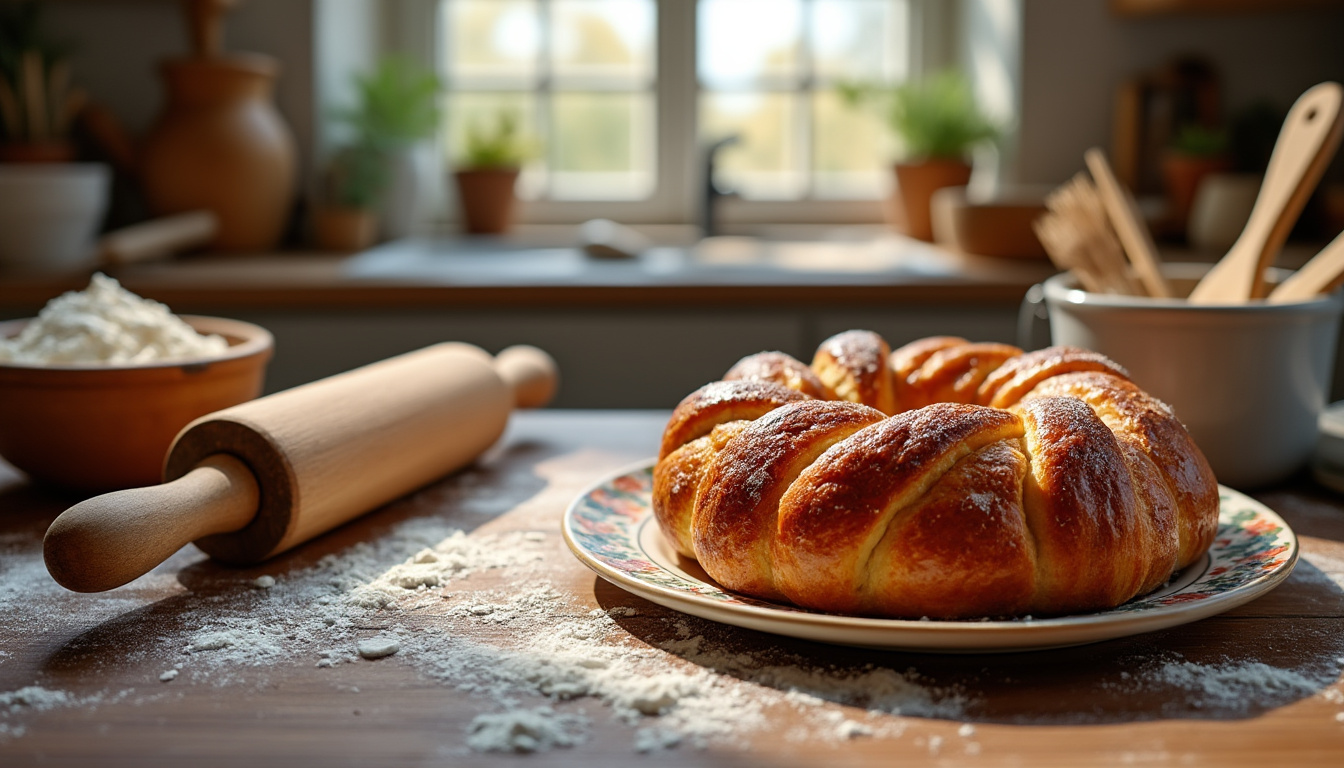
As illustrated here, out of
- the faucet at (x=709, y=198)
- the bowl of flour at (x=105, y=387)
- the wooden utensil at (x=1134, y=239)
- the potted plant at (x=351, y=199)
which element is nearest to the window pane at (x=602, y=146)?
the faucet at (x=709, y=198)

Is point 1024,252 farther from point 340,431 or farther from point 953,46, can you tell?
point 340,431

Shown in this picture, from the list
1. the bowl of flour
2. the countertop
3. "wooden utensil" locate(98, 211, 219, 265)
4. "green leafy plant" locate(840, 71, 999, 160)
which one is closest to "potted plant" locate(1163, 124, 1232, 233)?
"green leafy plant" locate(840, 71, 999, 160)

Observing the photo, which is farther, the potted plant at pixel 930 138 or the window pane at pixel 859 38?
the window pane at pixel 859 38

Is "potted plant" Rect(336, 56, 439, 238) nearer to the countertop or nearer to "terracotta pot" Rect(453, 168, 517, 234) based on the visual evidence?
"terracotta pot" Rect(453, 168, 517, 234)

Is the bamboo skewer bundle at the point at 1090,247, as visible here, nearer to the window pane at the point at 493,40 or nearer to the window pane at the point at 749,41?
the window pane at the point at 749,41

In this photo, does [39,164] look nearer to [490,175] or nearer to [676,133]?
[490,175]

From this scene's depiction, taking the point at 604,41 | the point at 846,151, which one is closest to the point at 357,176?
the point at 604,41

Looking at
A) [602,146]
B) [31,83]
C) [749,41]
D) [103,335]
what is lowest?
[103,335]
